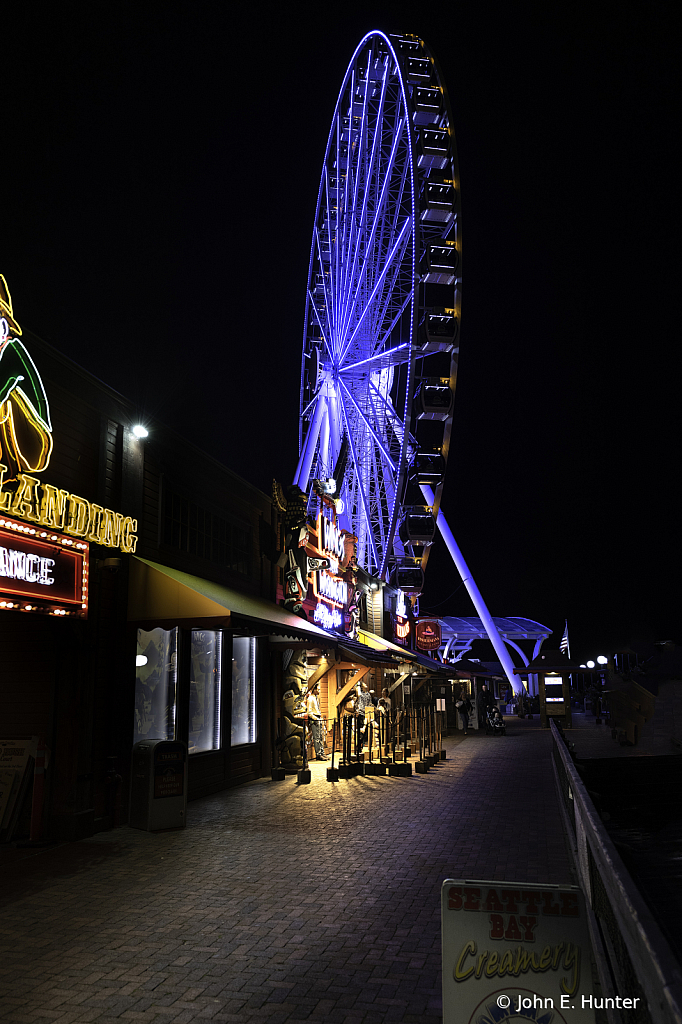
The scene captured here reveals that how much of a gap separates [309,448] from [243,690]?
1135cm

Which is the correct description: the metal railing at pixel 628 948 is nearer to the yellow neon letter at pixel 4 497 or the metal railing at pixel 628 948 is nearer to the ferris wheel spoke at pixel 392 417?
the yellow neon letter at pixel 4 497

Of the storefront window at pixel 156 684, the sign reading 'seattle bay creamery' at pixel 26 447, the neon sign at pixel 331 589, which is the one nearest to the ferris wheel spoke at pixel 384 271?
the neon sign at pixel 331 589

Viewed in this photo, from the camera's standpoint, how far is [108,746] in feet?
35.8

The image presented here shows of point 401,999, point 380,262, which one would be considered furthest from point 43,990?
point 380,262

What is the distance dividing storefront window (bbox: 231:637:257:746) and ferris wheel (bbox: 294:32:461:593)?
26.8 ft

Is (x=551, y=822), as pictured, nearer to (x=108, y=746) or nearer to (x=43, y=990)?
(x=108, y=746)

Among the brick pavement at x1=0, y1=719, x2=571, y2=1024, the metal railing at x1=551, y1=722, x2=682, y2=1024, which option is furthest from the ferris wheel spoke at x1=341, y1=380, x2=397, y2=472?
the metal railing at x1=551, y1=722, x2=682, y2=1024

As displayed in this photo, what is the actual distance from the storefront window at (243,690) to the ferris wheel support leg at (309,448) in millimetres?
9349

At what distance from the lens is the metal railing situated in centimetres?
216

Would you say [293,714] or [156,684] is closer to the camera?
[156,684]

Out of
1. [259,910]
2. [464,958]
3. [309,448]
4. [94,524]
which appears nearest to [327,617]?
[309,448]

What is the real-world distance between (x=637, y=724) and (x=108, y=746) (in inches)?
680

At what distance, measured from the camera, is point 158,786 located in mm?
10570

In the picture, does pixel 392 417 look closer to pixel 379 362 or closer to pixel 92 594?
pixel 379 362
